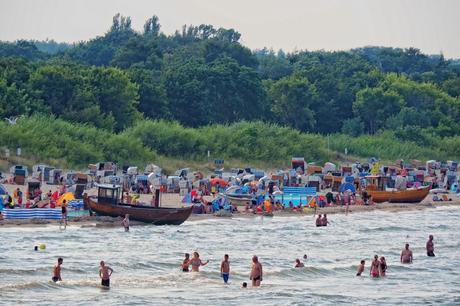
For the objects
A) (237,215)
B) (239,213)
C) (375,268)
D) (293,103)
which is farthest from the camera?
(293,103)

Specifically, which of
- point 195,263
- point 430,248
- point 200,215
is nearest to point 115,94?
point 200,215

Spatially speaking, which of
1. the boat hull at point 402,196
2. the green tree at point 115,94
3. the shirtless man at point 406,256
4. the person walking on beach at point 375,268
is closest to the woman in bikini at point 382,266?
the person walking on beach at point 375,268

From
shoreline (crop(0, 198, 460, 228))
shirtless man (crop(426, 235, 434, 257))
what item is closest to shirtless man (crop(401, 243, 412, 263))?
shirtless man (crop(426, 235, 434, 257))

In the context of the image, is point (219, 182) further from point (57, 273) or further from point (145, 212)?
point (57, 273)

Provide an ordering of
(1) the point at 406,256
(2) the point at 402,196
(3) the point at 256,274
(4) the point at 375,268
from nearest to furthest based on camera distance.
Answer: (3) the point at 256,274
(4) the point at 375,268
(1) the point at 406,256
(2) the point at 402,196

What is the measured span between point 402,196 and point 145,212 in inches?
850

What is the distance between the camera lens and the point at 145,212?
5166 cm

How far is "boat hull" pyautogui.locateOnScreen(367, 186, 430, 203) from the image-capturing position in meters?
67.9

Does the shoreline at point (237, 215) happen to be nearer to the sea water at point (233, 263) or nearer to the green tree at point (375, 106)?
the sea water at point (233, 263)

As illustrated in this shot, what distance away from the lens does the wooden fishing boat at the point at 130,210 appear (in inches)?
2000

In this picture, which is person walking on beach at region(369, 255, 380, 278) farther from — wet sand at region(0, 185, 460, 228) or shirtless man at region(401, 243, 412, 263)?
wet sand at region(0, 185, 460, 228)

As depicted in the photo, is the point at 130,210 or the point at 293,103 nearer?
the point at 130,210

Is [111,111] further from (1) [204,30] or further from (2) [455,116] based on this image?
(1) [204,30]

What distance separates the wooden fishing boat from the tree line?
28053 mm
